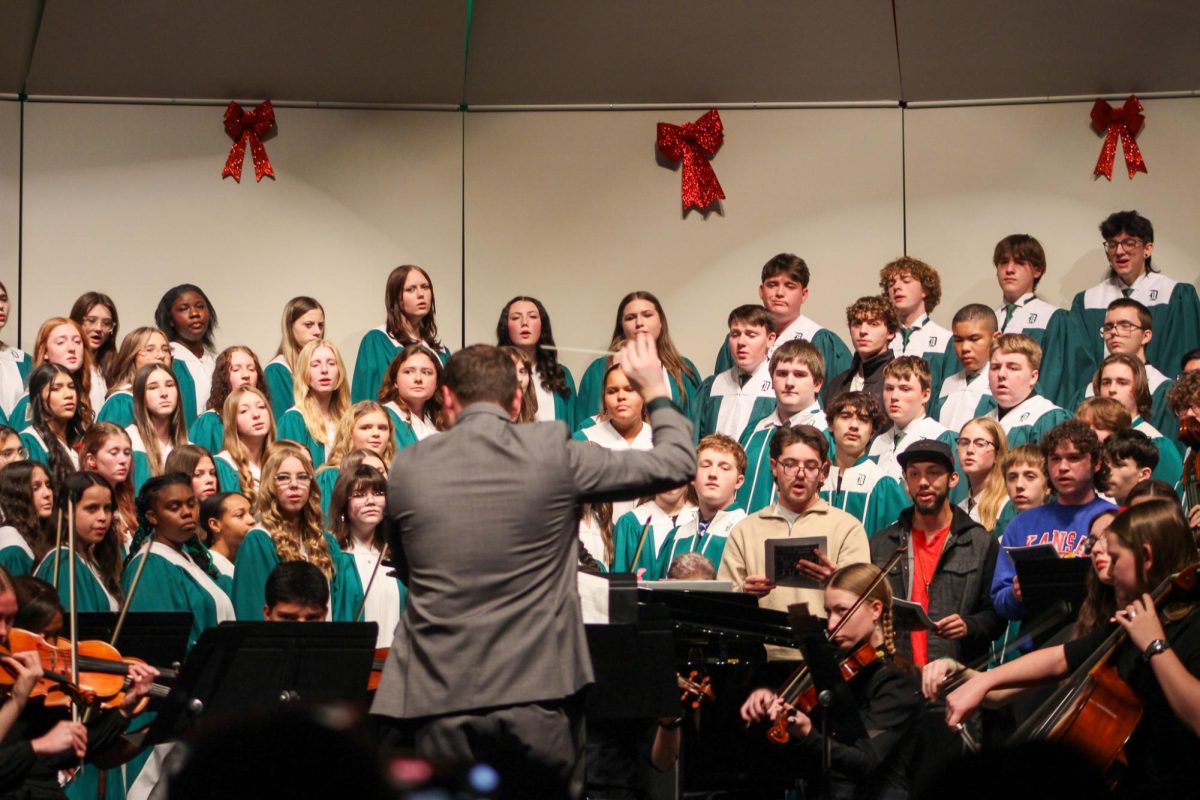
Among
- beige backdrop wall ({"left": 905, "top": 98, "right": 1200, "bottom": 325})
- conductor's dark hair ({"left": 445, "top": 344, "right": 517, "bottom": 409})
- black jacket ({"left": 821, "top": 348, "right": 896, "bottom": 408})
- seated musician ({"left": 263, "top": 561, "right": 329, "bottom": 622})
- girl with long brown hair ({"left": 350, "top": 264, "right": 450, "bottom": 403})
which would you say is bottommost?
seated musician ({"left": 263, "top": 561, "right": 329, "bottom": 622})

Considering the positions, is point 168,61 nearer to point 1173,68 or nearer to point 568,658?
point 1173,68

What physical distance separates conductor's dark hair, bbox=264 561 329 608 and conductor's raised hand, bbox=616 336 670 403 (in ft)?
7.22

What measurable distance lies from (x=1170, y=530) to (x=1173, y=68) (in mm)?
7313

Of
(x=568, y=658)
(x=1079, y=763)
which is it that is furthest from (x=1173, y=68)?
(x=1079, y=763)

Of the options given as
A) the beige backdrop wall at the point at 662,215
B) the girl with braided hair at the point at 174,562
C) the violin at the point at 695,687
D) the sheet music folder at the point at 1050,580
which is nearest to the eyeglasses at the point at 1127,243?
the beige backdrop wall at the point at 662,215

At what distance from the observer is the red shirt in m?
5.90

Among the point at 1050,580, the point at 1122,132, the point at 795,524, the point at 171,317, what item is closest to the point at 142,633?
the point at 795,524

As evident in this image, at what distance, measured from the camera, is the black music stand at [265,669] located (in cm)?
443

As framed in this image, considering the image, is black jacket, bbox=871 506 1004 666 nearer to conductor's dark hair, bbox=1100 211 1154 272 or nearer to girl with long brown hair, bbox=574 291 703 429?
girl with long brown hair, bbox=574 291 703 429

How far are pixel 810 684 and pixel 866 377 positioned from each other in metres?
3.42

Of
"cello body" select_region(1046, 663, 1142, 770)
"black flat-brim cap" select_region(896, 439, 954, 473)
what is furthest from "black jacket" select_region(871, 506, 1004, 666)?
"cello body" select_region(1046, 663, 1142, 770)

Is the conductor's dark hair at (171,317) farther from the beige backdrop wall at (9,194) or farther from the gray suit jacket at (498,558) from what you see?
the gray suit jacket at (498,558)

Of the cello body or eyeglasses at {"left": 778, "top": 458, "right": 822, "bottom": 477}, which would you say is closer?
the cello body

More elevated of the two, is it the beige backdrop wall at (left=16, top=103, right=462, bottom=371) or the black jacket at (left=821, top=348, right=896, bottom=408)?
the beige backdrop wall at (left=16, top=103, right=462, bottom=371)
